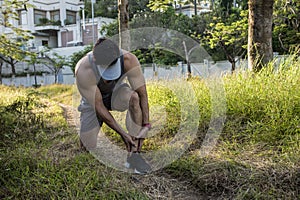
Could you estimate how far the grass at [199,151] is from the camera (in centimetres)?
233

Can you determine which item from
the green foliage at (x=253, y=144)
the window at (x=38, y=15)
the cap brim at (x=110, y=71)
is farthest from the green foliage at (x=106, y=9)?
the cap brim at (x=110, y=71)

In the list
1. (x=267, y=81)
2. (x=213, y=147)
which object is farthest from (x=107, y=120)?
(x=267, y=81)

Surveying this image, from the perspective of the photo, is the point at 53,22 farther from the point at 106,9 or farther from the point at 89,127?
the point at 89,127

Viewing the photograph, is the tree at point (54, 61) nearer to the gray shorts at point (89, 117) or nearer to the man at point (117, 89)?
the gray shorts at point (89, 117)

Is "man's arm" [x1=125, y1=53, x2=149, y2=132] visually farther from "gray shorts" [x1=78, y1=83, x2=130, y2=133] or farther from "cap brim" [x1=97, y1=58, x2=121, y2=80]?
"gray shorts" [x1=78, y1=83, x2=130, y2=133]

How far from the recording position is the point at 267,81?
347cm

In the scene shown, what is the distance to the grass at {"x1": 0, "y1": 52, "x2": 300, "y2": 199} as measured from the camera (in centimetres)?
233

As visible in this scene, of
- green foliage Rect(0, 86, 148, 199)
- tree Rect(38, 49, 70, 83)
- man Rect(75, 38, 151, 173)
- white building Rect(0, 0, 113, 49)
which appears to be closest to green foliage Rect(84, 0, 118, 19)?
white building Rect(0, 0, 113, 49)

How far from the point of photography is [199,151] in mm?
2984

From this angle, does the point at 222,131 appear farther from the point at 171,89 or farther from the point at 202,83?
the point at 171,89

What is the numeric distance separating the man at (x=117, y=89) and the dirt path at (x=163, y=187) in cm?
13

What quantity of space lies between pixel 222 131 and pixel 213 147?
279 millimetres

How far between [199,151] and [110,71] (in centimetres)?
109

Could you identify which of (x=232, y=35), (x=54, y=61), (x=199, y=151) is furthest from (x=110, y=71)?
(x=54, y=61)
